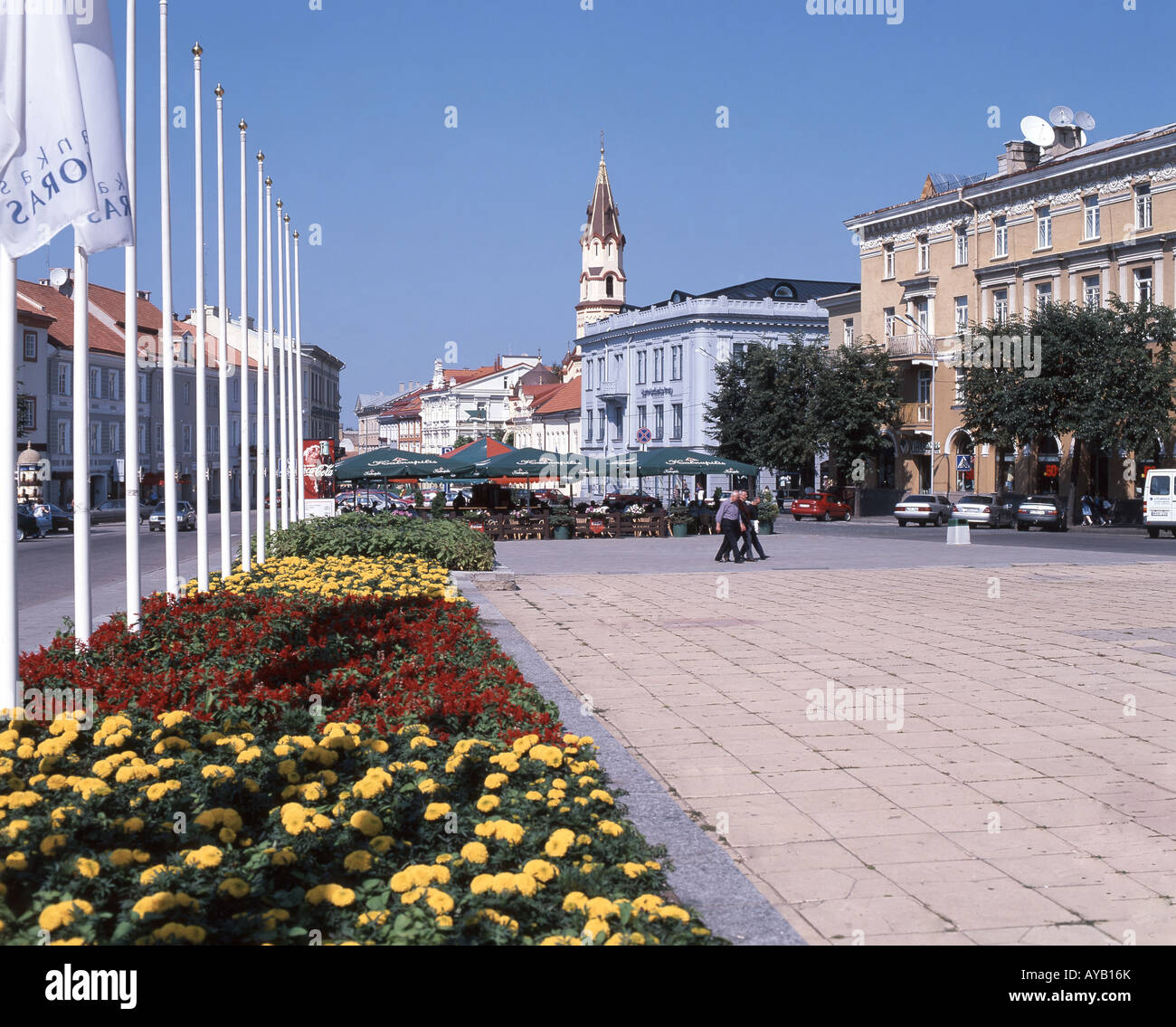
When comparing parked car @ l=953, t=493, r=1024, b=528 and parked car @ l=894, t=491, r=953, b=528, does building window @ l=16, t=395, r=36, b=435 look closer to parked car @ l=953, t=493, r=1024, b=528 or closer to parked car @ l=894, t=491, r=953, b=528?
parked car @ l=894, t=491, r=953, b=528

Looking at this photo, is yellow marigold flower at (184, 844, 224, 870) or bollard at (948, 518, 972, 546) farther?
bollard at (948, 518, 972, 546)

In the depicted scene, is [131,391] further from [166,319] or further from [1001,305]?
[1001,305]

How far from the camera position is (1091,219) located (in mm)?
49500

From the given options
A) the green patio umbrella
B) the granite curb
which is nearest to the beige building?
the green patio umbrella

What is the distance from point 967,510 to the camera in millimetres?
48094

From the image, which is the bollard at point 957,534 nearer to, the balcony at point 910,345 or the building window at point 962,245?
the balcony at point 910,345

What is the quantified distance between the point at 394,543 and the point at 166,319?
7164 mm

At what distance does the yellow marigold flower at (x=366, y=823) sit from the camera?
515cm

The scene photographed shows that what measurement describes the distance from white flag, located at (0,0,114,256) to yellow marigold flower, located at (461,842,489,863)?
4.30 m

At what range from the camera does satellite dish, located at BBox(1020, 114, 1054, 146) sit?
54.3m

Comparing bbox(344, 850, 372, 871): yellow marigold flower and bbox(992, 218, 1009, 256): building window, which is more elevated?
bbox(992, 218, 1009, 256): building window

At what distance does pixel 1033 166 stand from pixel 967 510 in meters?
16.7

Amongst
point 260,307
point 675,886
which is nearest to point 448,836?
point 675,886
